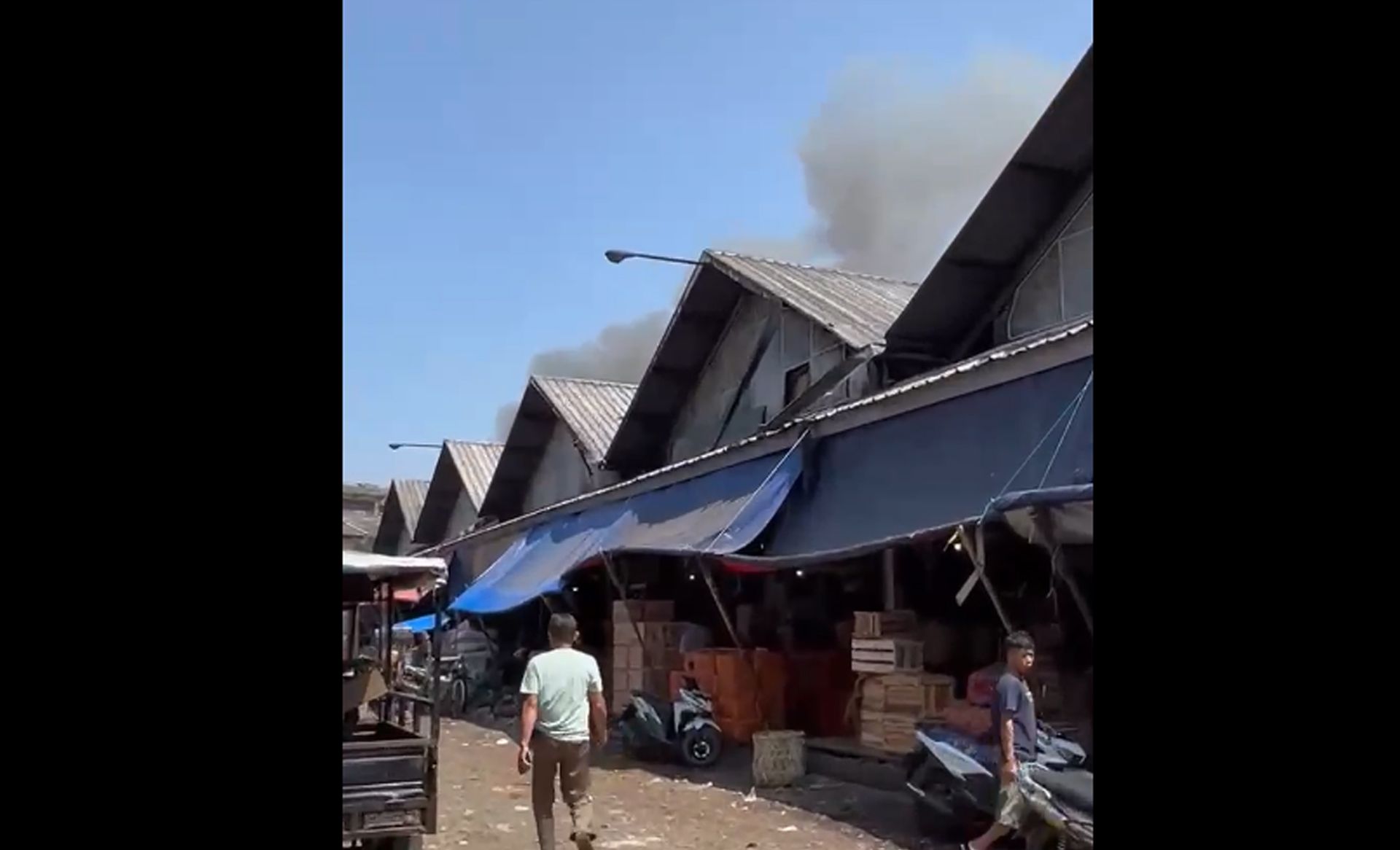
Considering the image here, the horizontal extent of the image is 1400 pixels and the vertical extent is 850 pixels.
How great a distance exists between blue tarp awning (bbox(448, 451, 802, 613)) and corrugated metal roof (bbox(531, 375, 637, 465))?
2360 millimetres

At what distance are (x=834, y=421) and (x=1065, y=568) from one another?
435 cm

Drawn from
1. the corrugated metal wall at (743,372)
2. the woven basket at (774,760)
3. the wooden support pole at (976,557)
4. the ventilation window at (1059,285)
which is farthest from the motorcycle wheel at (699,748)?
the ventilation window at (1059,285)

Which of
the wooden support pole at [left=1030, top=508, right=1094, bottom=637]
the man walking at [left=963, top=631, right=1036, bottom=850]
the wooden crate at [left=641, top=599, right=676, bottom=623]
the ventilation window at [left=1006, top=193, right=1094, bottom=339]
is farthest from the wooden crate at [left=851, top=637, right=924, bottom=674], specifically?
the wooden crate at [left=641, top=599, right=676, bottom=623]

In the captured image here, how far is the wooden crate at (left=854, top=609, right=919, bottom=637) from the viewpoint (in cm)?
1145

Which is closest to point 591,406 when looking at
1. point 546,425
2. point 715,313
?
point 546,425

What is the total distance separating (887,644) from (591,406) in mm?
15453

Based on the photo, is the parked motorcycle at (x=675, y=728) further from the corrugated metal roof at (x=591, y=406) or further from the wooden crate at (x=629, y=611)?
the corrugated metal roof at (x=591, y=406)

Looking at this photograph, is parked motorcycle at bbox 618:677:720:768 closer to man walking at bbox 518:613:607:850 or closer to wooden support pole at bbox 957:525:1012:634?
wooden support pole at bbox 957:525:1012:634

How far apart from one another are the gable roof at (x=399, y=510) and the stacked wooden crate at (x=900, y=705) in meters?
29.5

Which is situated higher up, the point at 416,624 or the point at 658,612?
the point at 658,612

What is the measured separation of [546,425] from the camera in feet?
88.4

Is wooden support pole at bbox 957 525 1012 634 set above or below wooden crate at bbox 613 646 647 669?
above

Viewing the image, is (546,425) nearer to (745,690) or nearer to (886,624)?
(745,690)
